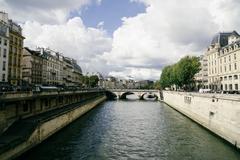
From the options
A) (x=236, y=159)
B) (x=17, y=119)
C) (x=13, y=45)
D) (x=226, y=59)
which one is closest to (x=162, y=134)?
(x=236, y=159)

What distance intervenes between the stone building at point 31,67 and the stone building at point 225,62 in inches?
2349

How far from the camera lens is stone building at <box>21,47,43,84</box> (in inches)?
2977

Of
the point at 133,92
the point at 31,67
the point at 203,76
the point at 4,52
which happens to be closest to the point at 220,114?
the point at 4,52

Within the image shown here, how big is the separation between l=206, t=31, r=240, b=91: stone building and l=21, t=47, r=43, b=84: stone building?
196ft

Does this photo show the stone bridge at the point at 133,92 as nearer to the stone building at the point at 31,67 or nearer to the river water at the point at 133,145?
the stone building at the point at 31,67

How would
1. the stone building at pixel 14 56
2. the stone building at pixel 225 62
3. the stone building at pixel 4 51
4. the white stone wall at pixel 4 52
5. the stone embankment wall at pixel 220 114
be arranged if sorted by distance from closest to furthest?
the stone embankment wall at pixel 220 114
the white stone wall at pixel 4 52
the stone building at pixel 4 51
the stone building at pixel 14 56
the stone building at pixel 225 62

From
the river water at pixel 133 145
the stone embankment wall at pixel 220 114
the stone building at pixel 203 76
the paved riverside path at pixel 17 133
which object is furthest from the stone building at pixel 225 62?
the paved riverside path at pixel 17 133

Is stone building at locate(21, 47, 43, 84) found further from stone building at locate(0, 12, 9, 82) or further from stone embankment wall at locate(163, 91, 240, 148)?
stone embankment wall at locate(163, 91, 240, 148)

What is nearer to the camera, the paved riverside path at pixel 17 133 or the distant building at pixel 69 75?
the paved riverside path at pixel 17 133

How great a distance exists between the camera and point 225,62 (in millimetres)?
80875

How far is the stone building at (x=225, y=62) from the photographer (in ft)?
243

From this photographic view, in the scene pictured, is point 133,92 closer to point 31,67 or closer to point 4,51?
point 31,67

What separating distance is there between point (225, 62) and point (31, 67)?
61197mm

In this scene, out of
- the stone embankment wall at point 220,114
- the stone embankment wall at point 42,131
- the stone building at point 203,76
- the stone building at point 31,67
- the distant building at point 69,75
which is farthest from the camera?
the stone building at point 203,76
